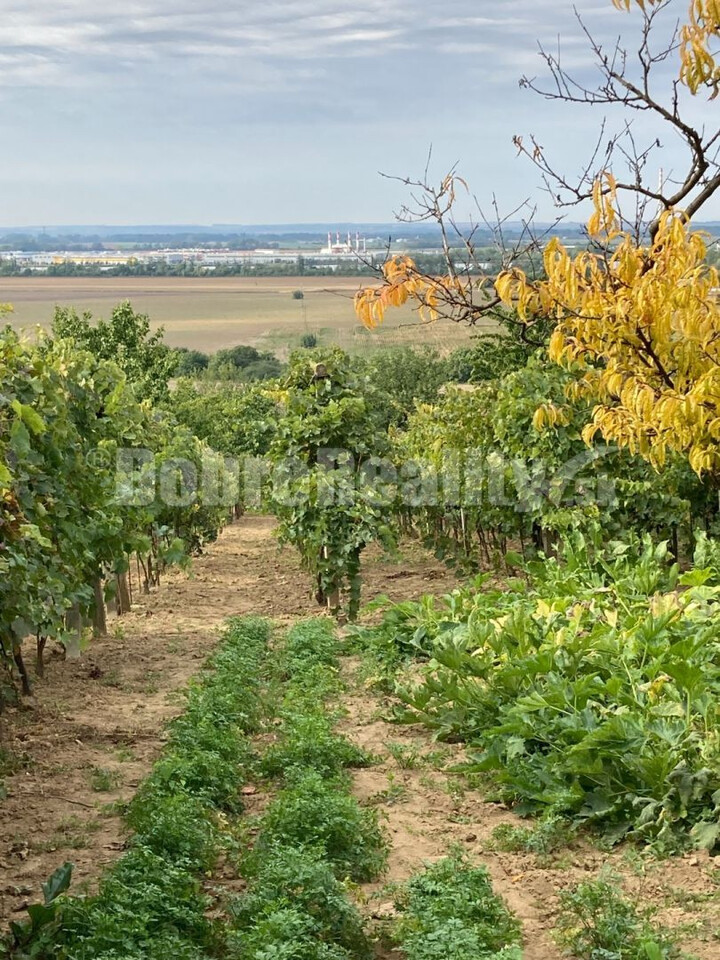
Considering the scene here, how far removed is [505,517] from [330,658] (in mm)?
3336

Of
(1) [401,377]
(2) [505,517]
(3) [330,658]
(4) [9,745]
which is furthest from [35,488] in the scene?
(1) [401,377]

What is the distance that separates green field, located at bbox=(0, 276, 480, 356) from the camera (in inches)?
2980

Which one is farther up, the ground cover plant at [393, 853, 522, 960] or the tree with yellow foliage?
the tree with yellow foliage

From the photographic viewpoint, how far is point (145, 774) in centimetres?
585

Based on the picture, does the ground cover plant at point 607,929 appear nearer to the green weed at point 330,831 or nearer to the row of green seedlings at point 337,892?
the row of green seedlings at point 337,892

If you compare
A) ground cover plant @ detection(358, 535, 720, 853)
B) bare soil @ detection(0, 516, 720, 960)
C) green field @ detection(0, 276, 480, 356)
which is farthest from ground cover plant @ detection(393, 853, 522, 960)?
green field @ detection(0, 276, 480, 356)

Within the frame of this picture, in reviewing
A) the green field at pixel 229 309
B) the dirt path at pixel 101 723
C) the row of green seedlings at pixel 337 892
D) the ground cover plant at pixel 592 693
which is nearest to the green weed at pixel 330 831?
the row of green seedlings at pixel 337 892

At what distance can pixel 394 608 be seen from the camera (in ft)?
28.7

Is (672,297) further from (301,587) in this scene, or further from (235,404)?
(235,404)

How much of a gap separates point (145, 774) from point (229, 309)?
9899cm

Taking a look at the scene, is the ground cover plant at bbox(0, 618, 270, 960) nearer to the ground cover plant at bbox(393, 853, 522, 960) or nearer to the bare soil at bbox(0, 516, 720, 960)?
the bare soil at bbox(0, 516, 720, 960)

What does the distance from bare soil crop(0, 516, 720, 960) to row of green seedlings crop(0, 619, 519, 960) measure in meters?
0.19

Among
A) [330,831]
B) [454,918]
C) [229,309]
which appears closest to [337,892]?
[454,918]

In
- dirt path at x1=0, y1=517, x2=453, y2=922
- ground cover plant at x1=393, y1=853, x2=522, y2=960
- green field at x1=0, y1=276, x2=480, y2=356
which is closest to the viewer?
ground cover plant at x1=393, y1=853, x2=522, y2=960
